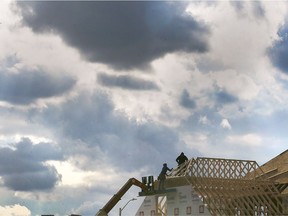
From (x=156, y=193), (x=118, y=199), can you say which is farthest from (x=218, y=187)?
(x=118, y=199)

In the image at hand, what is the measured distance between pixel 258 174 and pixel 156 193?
9893 mm

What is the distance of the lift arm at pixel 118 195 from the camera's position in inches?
2211

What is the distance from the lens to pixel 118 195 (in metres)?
56.9

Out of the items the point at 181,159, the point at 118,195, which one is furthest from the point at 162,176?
the point at 118,195

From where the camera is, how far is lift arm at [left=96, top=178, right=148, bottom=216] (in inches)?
2211

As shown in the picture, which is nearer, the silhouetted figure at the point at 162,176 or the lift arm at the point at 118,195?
the silhouetted figure at the point at 162,176

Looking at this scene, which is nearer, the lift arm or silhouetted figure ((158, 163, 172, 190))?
silhouetted figure ((158, 163, 172, 190))

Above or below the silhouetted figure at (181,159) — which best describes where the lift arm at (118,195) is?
below

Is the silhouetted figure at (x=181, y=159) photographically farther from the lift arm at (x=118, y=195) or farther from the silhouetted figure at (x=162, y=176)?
the lift arm at (x=118, y=195)

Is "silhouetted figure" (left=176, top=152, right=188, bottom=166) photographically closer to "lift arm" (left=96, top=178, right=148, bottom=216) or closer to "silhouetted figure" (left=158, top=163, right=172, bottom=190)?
"silhouetted figure" (left=158, top=163, right=172, bottom=190)

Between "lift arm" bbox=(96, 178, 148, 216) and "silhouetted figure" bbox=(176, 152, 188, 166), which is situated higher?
"silhouetted figure" bbox=(176, 152, 188, 166)

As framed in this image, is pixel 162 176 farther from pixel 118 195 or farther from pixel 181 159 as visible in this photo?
pixel 118 195

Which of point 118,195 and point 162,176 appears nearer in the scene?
point 162,176

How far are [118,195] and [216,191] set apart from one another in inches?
395
